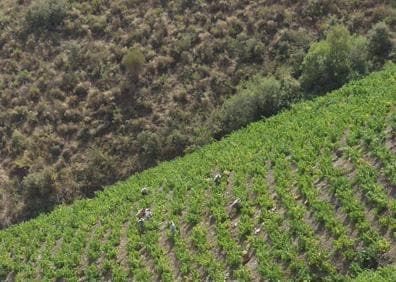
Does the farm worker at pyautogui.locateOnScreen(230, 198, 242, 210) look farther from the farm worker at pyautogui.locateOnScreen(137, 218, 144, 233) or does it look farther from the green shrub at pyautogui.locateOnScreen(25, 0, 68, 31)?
the green shrub at pyautogui.locateOnScreen(25, 0, 68, 31)

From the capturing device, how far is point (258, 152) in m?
25.1

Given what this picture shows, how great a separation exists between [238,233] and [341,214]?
368cm

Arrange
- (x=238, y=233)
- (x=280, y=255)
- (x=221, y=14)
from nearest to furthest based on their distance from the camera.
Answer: (x=280, y=255)
(x=238, y=233)
(x=221, y=14)

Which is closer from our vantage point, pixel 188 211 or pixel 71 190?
pixel 188 211

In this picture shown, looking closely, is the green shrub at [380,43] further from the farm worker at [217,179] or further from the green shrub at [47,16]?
the green shrub at [47,16]

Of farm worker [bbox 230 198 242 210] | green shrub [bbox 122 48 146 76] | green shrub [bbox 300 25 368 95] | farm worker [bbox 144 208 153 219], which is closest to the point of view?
farm worker [bbox 230 198 242 210]

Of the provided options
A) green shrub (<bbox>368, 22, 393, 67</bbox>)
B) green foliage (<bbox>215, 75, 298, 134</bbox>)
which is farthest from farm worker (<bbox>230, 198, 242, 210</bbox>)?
green shrub (<bbox>368, 22, 393, 67</bbox>)

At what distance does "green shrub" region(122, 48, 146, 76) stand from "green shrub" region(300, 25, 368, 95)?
8.78 m

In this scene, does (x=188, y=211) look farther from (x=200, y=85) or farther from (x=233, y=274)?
(x=200, y=85)

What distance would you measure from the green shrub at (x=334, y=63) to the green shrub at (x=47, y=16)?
1560cm

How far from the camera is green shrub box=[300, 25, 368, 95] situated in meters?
28.8

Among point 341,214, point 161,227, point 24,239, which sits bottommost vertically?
point 24,239

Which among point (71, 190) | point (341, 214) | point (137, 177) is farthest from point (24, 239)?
point (341, 214)

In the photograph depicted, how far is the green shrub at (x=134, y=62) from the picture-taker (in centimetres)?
3278
